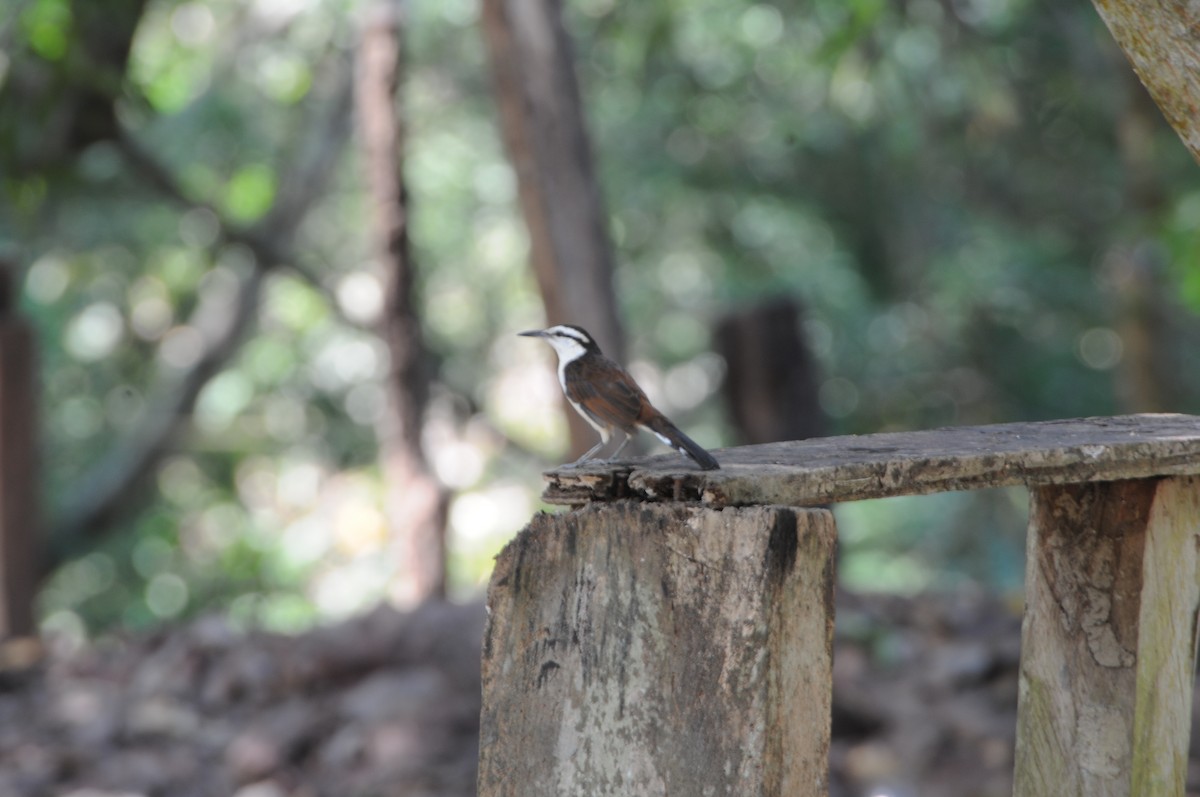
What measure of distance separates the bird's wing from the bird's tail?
52mm

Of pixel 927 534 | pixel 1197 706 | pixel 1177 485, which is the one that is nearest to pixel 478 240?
pixel 927 534

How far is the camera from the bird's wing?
293 cm

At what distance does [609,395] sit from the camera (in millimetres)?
2947

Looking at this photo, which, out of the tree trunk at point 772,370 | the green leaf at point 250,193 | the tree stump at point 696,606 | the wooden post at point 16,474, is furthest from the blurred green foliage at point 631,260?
the tree stump at point 696,606

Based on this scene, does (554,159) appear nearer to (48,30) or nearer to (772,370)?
(772,370)

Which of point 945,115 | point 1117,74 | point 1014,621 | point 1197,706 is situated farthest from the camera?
point 945,115

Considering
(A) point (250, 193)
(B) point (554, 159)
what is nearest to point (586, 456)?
(B) point (554, 159)

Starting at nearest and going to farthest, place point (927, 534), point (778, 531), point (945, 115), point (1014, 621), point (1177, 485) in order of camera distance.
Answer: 1. point (778, 531)
2. point (1177, 485)
3. point (1014, 621)
4. point (945, 115)
5. point (927, 534)

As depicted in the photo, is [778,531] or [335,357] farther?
[335,357]

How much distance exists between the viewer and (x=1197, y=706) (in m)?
5.06

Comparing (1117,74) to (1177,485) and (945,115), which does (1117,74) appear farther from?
(1177,485)

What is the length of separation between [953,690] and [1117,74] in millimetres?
4578

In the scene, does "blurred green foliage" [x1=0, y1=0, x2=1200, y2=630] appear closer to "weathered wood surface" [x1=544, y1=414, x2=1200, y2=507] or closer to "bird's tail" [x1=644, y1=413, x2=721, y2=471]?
"bird's tail" [x1=644, y1=413, x2=721, y2=471]

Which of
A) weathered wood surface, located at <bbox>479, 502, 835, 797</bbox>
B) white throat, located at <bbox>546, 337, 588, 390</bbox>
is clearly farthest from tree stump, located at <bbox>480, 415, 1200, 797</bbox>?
white throat, located at <bbox>546, 337, 588, 390</bbox>
